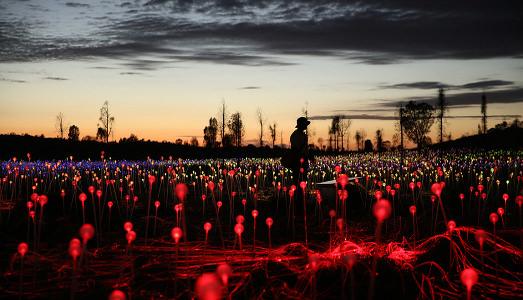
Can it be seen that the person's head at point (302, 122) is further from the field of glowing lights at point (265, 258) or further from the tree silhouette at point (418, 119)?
the tree silhouette at point (418, 119)

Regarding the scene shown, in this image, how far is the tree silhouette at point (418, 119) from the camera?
5353cm

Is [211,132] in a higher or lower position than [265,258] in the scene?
higher

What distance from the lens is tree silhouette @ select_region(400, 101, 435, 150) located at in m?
53.5

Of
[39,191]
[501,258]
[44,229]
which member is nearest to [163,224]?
[44,229]

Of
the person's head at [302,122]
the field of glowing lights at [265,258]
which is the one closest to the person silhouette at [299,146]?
the person's head at [302,122]

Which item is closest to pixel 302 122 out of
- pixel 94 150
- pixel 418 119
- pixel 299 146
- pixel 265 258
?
pixel 299 146

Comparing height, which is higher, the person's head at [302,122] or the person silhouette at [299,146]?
the person's head at [302,122]

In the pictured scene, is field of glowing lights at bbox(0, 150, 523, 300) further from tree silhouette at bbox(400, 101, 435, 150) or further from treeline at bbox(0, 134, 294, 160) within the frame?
tree silhouette at bbox(400, 101, 435, 150)

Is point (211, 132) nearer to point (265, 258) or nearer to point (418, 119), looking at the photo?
point (418, 119)

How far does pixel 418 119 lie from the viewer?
53969mm

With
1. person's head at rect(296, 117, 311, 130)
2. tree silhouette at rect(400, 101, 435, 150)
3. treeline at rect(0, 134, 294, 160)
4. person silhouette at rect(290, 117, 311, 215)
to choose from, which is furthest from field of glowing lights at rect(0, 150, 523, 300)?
tree silhouette at rect(400, 101, 435, 150)

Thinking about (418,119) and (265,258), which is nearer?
(265,258)

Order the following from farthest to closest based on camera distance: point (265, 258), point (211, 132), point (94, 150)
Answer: point (211, 132)
point (94, 150)
point (265, 258)

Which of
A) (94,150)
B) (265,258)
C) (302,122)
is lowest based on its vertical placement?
(265,258)
